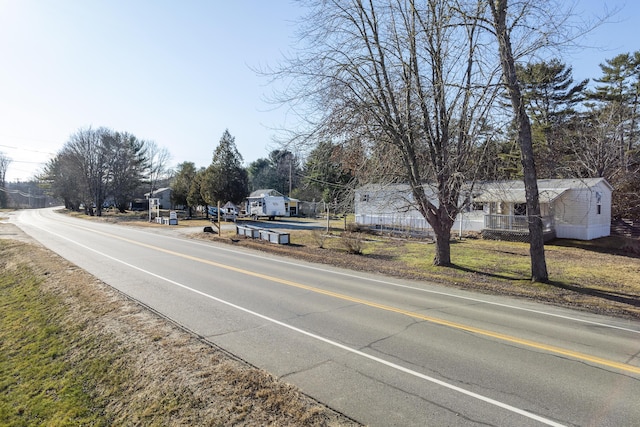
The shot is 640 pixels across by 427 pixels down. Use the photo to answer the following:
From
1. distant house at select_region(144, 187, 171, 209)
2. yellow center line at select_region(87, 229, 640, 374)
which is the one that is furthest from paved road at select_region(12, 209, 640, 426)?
distant house at select_region(144, 187, 171, 209)

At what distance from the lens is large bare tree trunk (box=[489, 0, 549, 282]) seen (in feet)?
36.8

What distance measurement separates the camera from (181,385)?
486 centimetres

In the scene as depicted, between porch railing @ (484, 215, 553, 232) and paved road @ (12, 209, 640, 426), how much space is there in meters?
15.4

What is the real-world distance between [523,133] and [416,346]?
8.80 meters

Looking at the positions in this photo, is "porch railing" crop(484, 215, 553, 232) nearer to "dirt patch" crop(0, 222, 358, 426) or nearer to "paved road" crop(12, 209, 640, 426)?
"paved road" crop(12, 209, 640, 426)

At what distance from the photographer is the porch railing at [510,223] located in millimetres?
23438

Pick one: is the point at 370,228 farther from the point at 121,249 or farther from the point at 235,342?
the point at 235,342

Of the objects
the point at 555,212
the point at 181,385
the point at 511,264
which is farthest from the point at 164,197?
the point at 181,385

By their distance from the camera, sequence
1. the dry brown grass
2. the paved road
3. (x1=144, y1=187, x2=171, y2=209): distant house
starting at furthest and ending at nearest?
(x1=144, y1=187, x2=171, y2=209): distant house
the dry brown grass
the paved road

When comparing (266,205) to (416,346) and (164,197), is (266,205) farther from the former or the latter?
(416,346)

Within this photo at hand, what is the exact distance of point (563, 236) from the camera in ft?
79.3

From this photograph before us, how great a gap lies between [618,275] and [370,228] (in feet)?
56.7

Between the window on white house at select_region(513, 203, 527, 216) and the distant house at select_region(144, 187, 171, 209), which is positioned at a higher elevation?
the distant house at select_region(144, 187, 171, 209)

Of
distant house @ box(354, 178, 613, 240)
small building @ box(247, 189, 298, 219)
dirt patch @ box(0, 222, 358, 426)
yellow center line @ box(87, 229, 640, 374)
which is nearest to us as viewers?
dirt patch @ box(0, 222, 358, 426)
